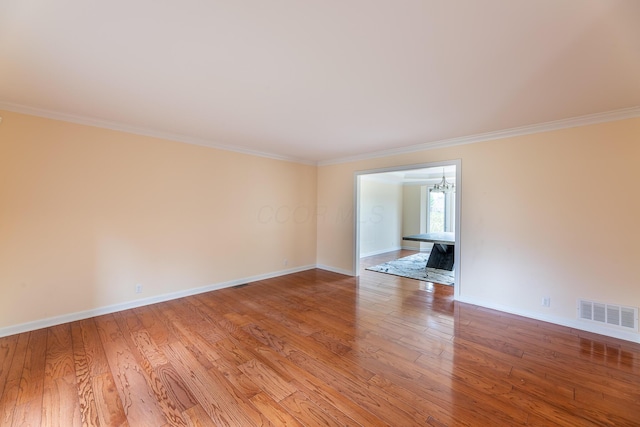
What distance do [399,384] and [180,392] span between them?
169cm

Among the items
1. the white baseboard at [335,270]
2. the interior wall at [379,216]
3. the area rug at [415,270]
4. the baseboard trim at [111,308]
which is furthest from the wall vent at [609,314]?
the interior wall at [379,216]

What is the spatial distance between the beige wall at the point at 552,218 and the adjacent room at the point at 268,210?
0.02 m

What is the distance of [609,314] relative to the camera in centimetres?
288

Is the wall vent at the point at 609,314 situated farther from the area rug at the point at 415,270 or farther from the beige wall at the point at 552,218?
the area rug at the point at 415,270

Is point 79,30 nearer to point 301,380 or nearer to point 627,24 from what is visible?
point 301,380

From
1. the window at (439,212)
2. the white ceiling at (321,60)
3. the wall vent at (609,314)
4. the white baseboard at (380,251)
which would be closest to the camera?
the white ceiling at (321,60)

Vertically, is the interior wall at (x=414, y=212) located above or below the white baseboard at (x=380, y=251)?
above

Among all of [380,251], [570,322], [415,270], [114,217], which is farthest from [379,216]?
[114,217]

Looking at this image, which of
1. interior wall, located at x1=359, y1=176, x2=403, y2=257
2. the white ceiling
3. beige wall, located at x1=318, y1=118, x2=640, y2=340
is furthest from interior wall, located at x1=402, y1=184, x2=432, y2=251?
the white ceiling

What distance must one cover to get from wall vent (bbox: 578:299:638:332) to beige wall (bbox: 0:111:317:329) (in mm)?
4655

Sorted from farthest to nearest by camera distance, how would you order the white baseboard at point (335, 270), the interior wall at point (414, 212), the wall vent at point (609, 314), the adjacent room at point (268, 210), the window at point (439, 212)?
1. the interior wall at point (414, 212)
2. the window at point (439, 212)
3. the white baseboard at point (335, 270)
4. the wall vent at point (609, 314)
5. the adjacent room at point (268, 210)

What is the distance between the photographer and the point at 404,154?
15.0 ft

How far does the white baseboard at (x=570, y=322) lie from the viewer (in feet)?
9.13

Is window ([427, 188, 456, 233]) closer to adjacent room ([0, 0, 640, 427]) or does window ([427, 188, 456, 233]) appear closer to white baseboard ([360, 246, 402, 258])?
white baseboard ([360, 246, 402, 258])
